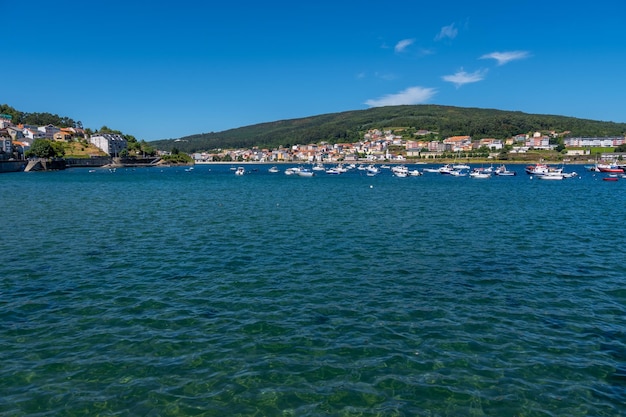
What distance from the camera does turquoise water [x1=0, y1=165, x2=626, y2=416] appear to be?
370 inches

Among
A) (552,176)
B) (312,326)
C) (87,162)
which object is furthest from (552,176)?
(87,162)

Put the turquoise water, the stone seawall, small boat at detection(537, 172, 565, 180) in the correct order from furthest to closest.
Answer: the stone seawall
small boat at detection(537, 172, 565, 180)
the turquoise water

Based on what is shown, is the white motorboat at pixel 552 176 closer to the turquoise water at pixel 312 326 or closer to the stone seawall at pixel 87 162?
the turquoise water at pixel 312 326

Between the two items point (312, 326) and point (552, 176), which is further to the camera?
point (552, 176)

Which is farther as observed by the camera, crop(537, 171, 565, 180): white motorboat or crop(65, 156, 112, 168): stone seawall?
crop(65, 156, 112, 168): stone seawall

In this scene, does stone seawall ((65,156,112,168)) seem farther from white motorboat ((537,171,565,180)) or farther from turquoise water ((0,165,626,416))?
white motorboat ((537,171,565,180))

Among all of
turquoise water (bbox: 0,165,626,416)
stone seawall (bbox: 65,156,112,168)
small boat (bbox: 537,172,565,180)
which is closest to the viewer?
turquoise water (bbox: 0,165,626,416)

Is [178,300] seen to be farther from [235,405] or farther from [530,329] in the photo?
[530,329]

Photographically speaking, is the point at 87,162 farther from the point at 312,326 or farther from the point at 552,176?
the point at 312,326

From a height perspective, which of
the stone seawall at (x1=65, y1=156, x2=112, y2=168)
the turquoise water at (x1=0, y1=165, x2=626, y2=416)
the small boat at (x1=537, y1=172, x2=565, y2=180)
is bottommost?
the small boat at (x1=537, y1=172, x2=565, y2=180)

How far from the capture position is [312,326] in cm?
1316

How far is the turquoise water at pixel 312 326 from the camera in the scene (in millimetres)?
9406

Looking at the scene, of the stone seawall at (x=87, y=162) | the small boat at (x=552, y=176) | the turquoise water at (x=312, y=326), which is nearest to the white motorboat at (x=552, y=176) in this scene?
the small boat at (x=552, y=176)

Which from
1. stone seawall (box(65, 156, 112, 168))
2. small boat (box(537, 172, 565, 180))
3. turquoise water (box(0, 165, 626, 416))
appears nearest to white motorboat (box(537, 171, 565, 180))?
small boat (box(537, 172, 565, 180))
